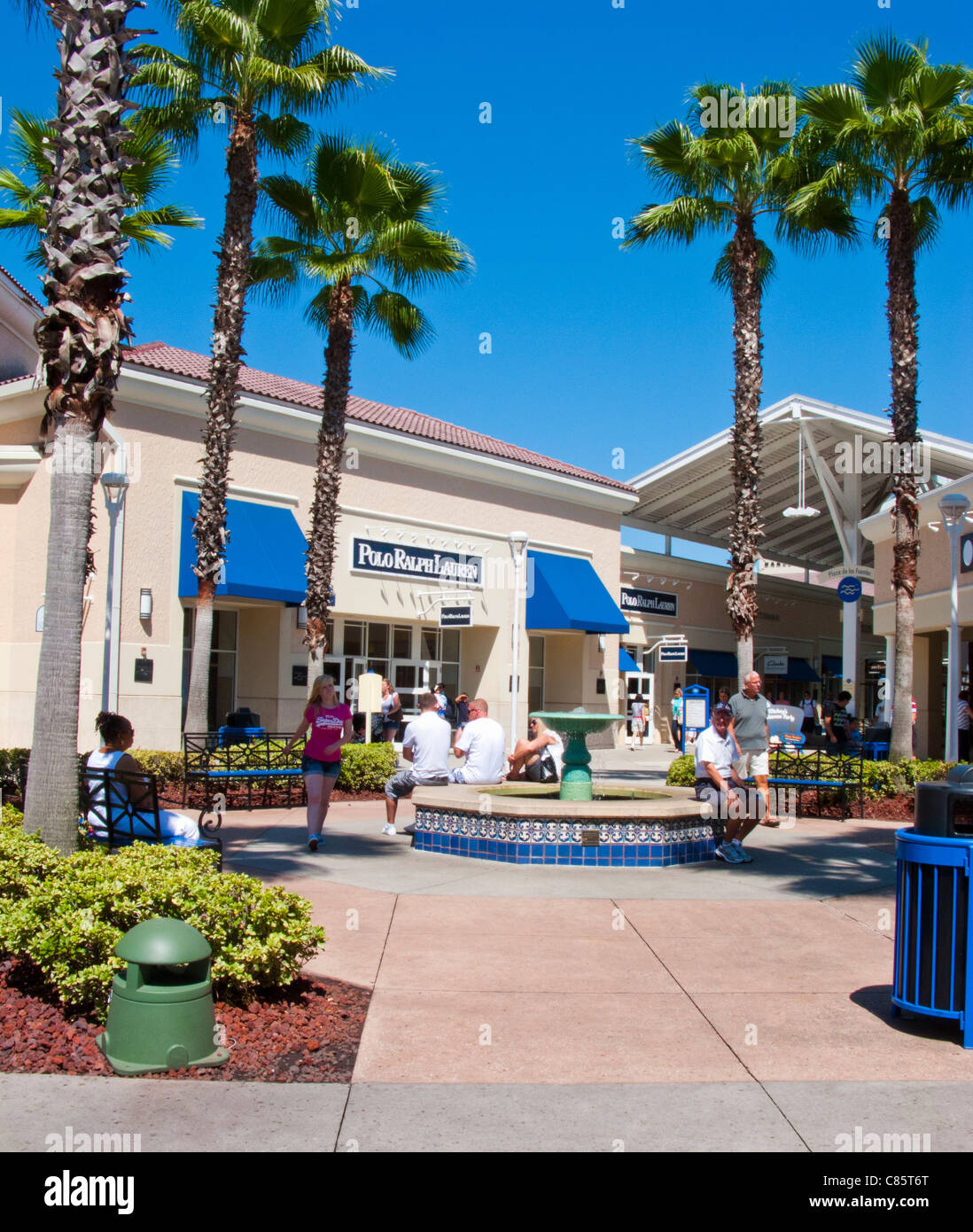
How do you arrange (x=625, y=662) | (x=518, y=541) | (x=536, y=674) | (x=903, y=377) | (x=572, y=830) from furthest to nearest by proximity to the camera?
(x=625, y=662), (x=536, y=674), (x=518, y=541), (x=903, y=377), (x=572, y=830)

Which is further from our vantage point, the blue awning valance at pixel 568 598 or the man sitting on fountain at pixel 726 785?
the blue awning valance at pixel 568 598

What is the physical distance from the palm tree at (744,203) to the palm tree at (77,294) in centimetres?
1138

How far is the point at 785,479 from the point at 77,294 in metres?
34.6

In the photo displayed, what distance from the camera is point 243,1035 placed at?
16.5 ft

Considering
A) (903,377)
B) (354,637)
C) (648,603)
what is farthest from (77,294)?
(648,603)

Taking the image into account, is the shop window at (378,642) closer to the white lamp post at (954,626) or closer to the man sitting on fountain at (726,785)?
the white lamp post at (954,626)

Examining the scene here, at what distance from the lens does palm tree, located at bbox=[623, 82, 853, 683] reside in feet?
55.6

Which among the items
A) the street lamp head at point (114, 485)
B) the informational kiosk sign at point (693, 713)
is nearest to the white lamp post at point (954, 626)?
the informational kiosk sign at point (693, 713)

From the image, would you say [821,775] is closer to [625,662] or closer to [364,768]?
[364,768]

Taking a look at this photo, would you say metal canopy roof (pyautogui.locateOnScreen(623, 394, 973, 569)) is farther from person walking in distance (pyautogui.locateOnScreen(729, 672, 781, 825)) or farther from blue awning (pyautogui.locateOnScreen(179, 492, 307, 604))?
person walking in distance (pyautogui.locateOnScreen(729, 672, 781, 825))

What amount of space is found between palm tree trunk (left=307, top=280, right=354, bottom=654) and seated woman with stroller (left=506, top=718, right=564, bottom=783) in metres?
6.15

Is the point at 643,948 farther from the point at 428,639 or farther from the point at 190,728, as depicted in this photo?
the point at 428,639

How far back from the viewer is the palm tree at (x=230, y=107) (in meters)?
15.2

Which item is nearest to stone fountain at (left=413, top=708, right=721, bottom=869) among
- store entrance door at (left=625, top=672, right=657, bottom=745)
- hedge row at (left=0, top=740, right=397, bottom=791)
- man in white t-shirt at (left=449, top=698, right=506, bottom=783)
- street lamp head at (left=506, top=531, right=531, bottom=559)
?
man in white t-shirt at (left=449, top=698, right=506, bottom=783)
